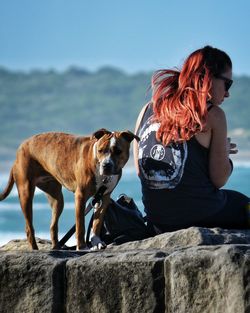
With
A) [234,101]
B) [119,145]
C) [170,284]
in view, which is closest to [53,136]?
[119,145]

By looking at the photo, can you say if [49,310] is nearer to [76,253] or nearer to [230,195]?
[76,253]

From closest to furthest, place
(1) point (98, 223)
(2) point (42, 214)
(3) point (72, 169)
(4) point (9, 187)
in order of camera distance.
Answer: (1) point (98, 223) → (3) point (72, 169) → (4) point (9, 187) → (2) point (42, 214)

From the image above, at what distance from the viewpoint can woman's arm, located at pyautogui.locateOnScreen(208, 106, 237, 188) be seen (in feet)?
17.1

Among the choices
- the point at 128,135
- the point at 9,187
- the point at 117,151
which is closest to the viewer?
the point at 128,135

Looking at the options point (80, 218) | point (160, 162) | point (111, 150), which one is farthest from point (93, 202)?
point (160, 162)

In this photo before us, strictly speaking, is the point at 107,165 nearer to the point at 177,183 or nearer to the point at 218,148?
the point at 177,183

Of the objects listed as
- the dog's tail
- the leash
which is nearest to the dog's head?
the leash

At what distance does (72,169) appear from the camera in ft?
21.0

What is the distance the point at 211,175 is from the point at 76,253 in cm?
115

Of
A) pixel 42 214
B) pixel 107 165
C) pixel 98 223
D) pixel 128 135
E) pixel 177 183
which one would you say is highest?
pixel 42 214

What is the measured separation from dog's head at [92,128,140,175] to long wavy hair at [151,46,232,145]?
0.63 meters

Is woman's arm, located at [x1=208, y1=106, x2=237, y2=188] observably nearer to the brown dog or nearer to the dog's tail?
the brown dog

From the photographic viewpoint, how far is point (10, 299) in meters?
4.23

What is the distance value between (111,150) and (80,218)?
450mm
